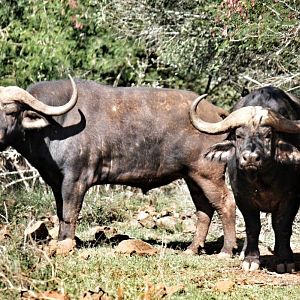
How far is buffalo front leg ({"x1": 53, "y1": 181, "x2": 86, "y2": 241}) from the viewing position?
10.2 m

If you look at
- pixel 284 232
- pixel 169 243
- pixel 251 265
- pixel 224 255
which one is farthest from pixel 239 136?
pixel 169 243

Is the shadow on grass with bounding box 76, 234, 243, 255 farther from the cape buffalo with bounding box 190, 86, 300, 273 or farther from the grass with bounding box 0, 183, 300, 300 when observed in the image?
the cape buffalo with bounding box 190, 86, 300, 273

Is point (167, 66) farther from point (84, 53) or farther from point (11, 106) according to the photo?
point (11, 106)

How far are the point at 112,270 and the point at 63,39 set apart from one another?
345 inches

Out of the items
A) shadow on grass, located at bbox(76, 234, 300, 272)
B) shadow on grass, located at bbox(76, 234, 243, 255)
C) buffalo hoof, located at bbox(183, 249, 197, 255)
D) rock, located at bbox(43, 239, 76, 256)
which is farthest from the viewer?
shadow on grass, located at bbox(76, 234, 243, 255)

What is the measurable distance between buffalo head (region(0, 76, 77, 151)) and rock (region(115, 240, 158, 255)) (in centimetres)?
172

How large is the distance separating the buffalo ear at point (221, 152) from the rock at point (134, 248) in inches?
45.7

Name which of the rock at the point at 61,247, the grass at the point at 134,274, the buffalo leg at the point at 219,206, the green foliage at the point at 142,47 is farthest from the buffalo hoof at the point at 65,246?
the green foliage at the point at 142,47

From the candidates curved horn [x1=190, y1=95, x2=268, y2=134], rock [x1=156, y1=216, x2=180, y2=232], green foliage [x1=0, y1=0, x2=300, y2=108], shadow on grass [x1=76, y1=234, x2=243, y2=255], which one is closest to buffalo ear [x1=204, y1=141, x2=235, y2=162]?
curved horn [x1=190, y1=95, x2=268, y2=134]

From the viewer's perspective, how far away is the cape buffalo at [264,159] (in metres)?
8.32

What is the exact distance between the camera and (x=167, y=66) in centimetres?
1664

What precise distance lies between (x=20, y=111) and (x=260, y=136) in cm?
313

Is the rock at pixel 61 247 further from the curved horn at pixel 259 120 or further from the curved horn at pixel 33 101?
the curved horn at pixel 259 120

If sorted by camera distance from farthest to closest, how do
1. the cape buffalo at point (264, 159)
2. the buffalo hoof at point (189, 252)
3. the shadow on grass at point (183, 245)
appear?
the buffalo hoof at point (189, 252)
the shadow on grass at point (183, 245)
the cape buffalo at point (264, 159)
